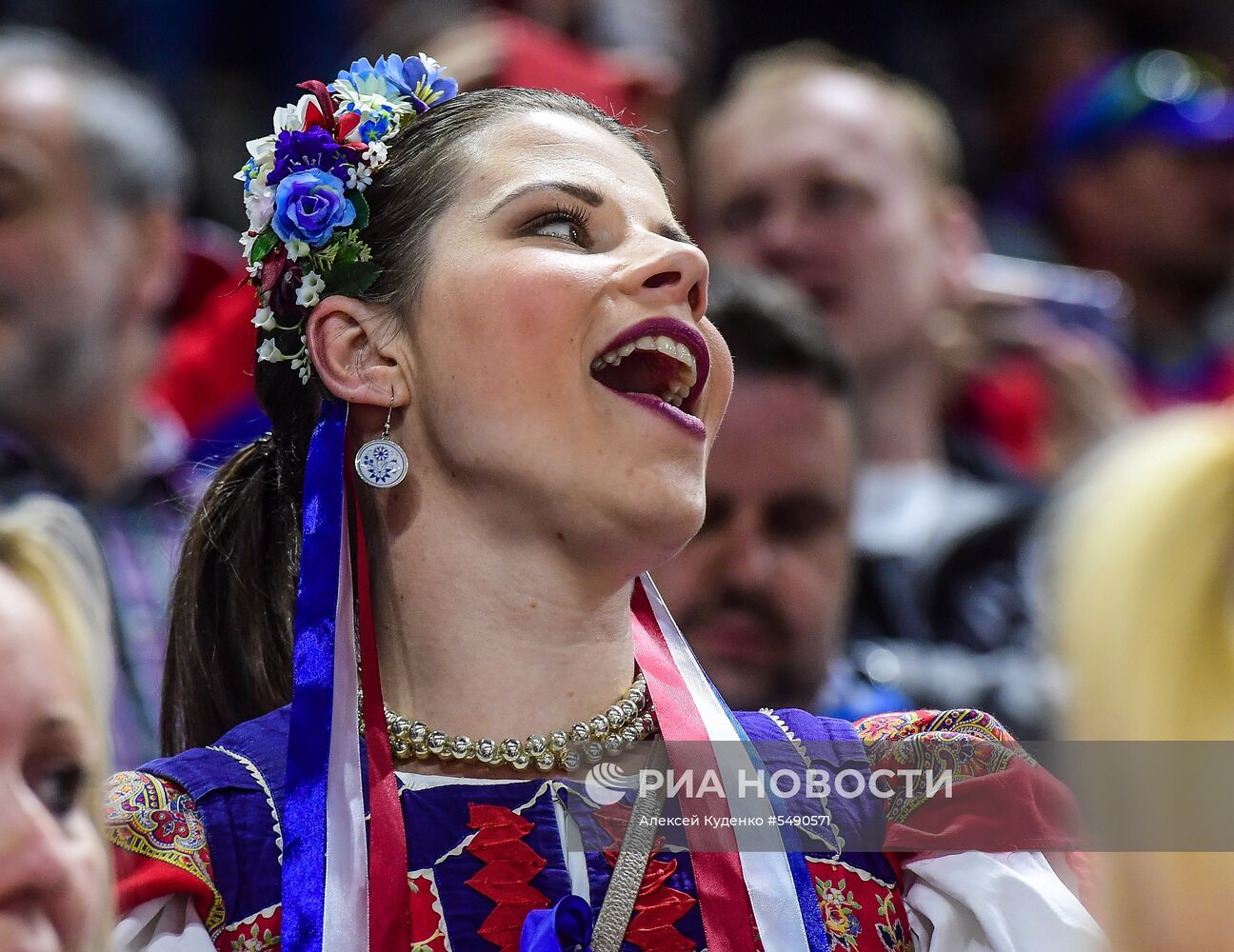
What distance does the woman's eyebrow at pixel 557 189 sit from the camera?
2.20 meters

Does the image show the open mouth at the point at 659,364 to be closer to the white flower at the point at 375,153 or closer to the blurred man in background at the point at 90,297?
the white flower at the point at 375,153

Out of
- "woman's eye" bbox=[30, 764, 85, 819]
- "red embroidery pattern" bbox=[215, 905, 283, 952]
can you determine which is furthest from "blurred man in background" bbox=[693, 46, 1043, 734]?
"woman's eye" bbox=[30, 764, 85, 819]

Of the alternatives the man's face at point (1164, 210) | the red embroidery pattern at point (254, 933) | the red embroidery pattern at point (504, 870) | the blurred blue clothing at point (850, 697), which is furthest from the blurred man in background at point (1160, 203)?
the red embroidery pattern at point (254, 933)

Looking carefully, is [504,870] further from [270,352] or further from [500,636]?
[270,352]

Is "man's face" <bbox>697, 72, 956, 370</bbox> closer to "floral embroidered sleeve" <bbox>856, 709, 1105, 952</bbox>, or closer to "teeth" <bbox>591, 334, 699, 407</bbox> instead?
"teeth" <bbox>591, 334, 699, 407</bbox>

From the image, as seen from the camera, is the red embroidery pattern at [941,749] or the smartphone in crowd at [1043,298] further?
the smartphone in crowd at [1043,298]

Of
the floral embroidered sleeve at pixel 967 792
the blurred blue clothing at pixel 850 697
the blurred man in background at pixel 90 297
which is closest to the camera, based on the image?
the floral embroidered sleeve at pixel 967 792

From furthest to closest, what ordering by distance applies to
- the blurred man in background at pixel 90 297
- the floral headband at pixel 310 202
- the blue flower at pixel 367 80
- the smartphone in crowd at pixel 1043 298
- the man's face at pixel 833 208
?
the smartphone in crowd at pixel 1043 298 < the man's face at pixel 833 208 < the blurred man in background at pixel 90 297 < the blue flower at pixel 367 80 < the floral headband at pixel 310 202

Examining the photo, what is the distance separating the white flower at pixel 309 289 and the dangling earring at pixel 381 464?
220mm

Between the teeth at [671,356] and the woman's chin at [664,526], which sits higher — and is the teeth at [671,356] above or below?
above

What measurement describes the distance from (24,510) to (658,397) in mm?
706

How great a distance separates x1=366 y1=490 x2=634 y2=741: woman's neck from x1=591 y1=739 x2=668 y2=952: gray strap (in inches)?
4.5

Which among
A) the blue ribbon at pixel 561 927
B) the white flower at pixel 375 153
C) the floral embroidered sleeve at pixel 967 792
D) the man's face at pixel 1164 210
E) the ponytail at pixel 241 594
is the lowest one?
the blue ribbon at pixel 561 927

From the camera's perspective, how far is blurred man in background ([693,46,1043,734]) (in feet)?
13.4
